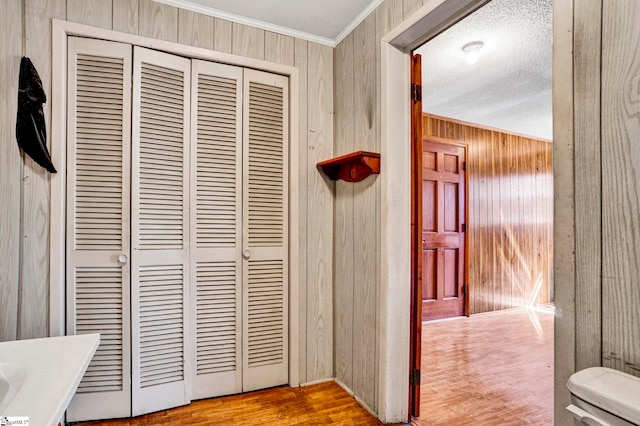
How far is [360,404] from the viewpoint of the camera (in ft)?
6.84

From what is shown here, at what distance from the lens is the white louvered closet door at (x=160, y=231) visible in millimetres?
1962

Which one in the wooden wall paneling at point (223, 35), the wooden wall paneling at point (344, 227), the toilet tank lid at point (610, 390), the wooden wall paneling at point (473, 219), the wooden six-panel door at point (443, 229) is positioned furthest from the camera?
the wooden wall paneling at point (473, 219)

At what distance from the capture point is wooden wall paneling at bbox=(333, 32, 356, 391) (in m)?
2.28

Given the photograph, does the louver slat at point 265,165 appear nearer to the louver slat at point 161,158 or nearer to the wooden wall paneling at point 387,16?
the louver slat at point 161,158

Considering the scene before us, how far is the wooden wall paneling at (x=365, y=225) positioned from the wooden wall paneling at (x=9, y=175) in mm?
1889

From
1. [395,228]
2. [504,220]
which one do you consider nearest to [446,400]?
[395,228]

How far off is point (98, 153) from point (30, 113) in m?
0.34

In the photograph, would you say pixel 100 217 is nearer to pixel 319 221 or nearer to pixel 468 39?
pixel 319 221

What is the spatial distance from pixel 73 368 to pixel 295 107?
1922 millimetres

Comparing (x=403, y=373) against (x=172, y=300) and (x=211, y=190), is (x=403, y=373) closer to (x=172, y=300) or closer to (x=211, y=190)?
(x=172, y=300)

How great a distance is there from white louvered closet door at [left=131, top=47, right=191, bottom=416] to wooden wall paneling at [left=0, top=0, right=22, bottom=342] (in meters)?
0.54

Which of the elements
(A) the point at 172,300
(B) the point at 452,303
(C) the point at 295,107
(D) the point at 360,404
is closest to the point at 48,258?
(A) the point at 172,300

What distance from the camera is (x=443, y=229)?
13.2 feet

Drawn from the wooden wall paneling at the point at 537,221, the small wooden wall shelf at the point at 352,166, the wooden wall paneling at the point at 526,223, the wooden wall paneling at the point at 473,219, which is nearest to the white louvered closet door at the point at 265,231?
the small wooden wall shelf at the point at 352,166
